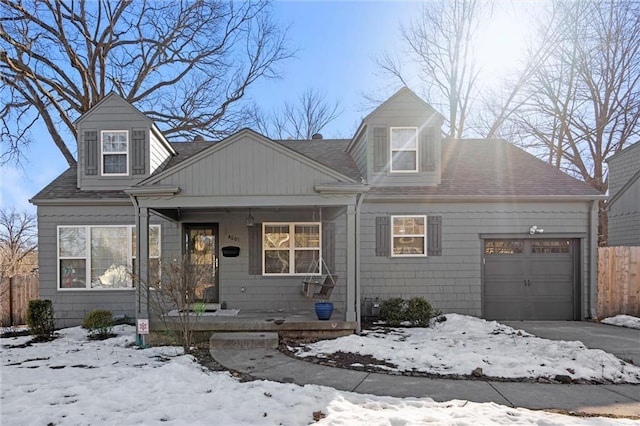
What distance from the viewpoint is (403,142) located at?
9547mm

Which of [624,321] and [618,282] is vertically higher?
[618,282]

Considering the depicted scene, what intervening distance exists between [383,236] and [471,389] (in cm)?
491

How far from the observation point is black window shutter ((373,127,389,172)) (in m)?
9.44

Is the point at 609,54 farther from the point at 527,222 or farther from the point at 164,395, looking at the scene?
the point at 164,395

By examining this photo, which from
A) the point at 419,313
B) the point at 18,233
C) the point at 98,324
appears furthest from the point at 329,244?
the point at 18,233

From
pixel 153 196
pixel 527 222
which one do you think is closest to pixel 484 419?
pixel 153 196

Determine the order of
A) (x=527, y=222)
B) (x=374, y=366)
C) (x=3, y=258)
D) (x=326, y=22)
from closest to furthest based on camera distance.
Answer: (x=374, y=366) < (x=527, y=222) < (x=326, y=22) < (x=3, y=258)

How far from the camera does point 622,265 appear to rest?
30.6 feet

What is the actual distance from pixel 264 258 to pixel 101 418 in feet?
18.7

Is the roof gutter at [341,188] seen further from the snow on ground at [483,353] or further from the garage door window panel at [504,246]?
the garage door window panel at [504,246]

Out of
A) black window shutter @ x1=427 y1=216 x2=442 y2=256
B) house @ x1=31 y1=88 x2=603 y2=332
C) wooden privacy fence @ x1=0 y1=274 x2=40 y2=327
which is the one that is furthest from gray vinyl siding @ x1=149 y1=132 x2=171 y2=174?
black window shutter @ x1=427 y1=216 x2=442 y2=256

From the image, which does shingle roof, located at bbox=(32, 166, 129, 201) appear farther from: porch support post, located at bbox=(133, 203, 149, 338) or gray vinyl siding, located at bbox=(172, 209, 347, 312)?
porch support post, located at bbox=(133, 203, 149, 338)

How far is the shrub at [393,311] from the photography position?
8133mm

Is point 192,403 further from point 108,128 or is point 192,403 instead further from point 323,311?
point 108,128
